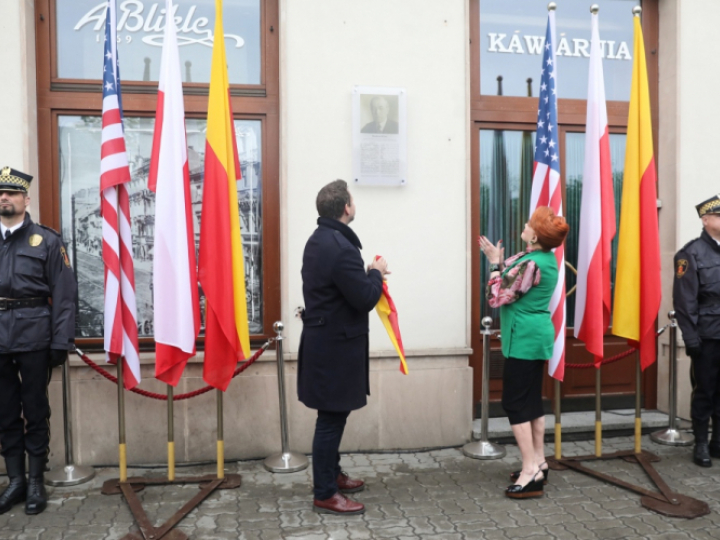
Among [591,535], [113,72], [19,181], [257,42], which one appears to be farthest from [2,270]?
[591,535]

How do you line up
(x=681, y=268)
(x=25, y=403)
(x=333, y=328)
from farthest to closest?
(x=681, y=268), (x=25, y=403), (x=333, y=328)

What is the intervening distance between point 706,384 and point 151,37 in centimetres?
512

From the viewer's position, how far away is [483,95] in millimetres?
5629

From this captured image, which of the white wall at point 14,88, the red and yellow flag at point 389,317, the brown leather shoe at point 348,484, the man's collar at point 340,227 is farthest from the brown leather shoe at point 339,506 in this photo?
the white wall at point 14,88

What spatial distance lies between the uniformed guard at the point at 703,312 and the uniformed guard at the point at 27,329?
4.37m

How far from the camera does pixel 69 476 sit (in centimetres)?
451

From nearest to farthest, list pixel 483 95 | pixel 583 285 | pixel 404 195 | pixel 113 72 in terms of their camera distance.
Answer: pixel 113 72
pixel 583 285
pixel 404 195
pixel 483 95

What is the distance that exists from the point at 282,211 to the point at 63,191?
1.73 metres

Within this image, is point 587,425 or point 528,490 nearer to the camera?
point 528,490

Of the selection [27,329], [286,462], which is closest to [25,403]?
[27,329]

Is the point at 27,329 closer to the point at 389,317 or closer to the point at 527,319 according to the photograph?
the point at 389,317

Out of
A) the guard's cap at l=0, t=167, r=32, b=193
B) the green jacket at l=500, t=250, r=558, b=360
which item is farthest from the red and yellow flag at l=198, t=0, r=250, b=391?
the green jacket at l=500, t=250, r=558, b=360

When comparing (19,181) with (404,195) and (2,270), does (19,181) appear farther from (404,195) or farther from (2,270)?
(404,195)

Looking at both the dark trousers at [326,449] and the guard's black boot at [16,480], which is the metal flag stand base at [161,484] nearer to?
the guard's black boot at [16,480]
